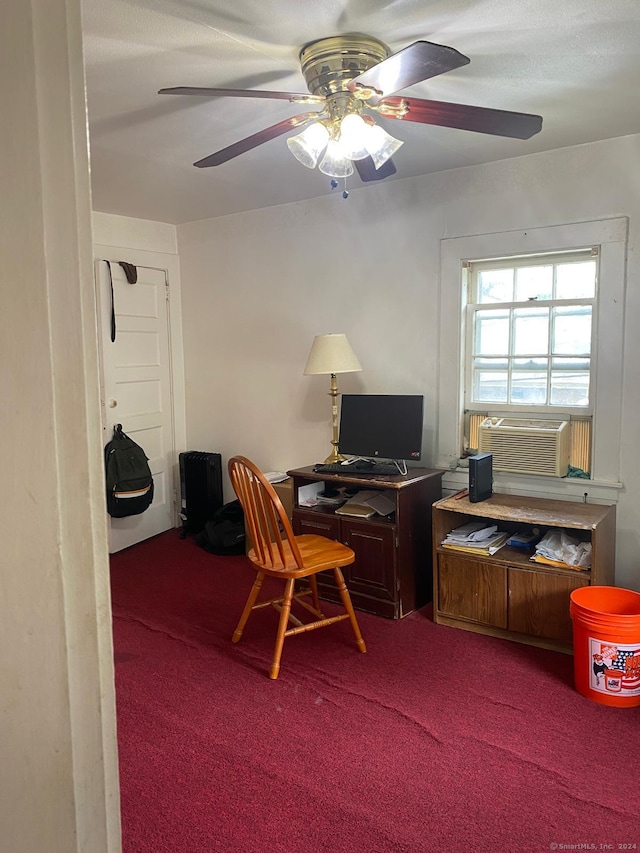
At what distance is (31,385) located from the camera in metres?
0.52

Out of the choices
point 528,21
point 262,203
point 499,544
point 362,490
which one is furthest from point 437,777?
point 262,203

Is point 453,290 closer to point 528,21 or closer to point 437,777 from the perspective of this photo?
point 528,21

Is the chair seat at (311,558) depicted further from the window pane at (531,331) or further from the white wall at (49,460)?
the white wall at (49,460)

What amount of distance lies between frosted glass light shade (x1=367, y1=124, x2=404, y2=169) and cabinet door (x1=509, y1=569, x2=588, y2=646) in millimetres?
1937

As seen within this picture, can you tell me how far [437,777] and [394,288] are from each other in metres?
2.66

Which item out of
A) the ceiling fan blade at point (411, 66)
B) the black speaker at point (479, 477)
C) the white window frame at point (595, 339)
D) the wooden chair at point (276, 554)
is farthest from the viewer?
the black speaker at point (479, 477)

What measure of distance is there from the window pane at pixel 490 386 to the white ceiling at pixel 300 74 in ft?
3.78

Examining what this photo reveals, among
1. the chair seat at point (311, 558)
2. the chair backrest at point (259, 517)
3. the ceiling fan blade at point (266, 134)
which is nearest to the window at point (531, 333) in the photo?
the chair seat at point (311, 558)

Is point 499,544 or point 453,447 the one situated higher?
point 453,447

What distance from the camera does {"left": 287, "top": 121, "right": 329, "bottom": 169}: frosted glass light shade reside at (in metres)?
2.21

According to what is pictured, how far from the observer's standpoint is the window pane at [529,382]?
3.53 m

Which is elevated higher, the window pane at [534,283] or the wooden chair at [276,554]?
the window pane at [534,283]

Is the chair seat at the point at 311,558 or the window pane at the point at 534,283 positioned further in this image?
the window pane at the point at 534,283

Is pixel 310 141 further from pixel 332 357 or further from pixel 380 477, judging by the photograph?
pixel 380 477
